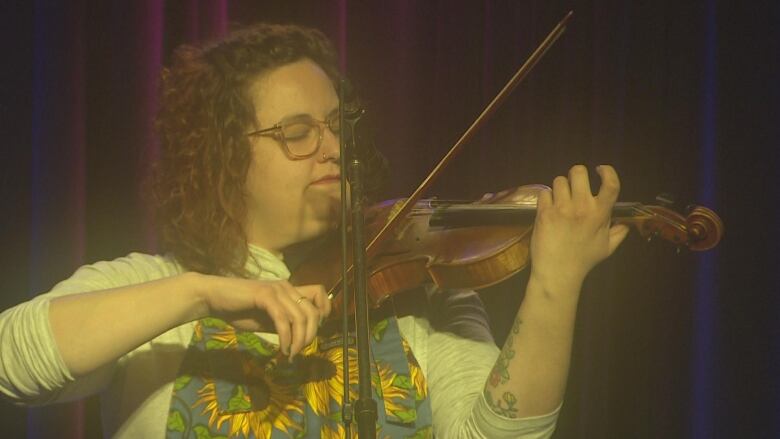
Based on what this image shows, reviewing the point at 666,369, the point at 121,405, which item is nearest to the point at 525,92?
the point at 666,369

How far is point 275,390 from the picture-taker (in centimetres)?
141

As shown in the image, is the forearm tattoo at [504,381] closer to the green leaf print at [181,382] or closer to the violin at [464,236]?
the violin at [464,236]

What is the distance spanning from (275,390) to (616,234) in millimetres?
584

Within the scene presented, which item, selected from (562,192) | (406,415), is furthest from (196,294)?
(562,192)

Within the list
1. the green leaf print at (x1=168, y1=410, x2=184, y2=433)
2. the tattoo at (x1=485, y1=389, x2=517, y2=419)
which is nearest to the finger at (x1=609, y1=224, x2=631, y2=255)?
the tattoo at (x1=485, y1=389, x2=517, y2=419)

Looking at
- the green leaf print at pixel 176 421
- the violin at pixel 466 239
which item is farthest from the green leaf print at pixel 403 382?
the green leaf print at pixel 176 421

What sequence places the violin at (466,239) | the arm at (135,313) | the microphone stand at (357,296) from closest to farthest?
the microphone stand at (357,296)
the arm at (135,313)
the violin at (466,239)

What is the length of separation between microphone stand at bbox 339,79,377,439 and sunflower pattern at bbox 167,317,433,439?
1.06 feet

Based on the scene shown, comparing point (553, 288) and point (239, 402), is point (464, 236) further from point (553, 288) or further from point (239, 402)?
point (239, 402)

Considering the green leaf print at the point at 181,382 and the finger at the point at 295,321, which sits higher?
the finger at the point at 295,321

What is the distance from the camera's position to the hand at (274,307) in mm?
1090

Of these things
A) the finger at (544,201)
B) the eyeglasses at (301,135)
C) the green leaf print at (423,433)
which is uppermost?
the eyeglasses at (301,135)

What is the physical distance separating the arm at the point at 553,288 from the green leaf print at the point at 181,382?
1.55 ft

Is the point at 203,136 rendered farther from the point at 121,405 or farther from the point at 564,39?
the point at 564,39
